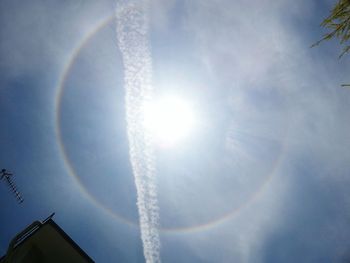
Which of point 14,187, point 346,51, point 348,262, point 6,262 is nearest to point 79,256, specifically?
point 6,262

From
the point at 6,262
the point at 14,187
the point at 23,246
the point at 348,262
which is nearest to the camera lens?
the point at 6,262

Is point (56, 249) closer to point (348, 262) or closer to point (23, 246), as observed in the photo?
point (23, 246)

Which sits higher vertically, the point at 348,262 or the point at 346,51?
the point at 348,262

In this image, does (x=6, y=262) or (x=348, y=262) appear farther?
(x=348, y=262)

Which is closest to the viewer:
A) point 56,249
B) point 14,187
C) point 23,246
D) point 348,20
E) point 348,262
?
point 348,20

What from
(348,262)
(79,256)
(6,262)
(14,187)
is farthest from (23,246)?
(348,262)

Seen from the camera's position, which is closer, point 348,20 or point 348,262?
point 348,20

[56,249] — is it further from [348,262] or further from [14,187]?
[348,262]

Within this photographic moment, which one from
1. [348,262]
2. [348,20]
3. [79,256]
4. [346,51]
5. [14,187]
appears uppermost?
[348,262]

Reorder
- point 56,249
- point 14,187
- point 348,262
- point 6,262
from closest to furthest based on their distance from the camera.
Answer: point 6,262, point 56,249, point 348,262, point 14,187
